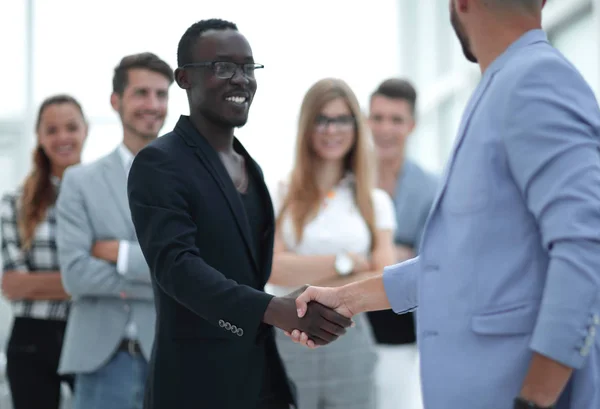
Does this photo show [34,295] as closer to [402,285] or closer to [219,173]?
[219,173]

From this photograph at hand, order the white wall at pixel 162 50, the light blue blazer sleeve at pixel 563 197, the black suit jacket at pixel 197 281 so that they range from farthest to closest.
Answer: the white wall at pixel 162 50
the black suit jacket at pixel 197 281
the light blue blazer sleeve at pixel 563 197

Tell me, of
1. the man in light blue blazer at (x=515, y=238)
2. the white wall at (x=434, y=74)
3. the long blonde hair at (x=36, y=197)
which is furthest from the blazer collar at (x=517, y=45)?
the white wall at (x=434, y=74)

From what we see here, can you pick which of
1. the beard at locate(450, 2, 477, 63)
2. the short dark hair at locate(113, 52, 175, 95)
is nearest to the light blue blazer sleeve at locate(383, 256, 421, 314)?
the beard at locate(450, 2, 477, 63)

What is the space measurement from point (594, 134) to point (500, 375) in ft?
1.50

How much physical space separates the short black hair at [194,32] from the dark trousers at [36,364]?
1.68 m

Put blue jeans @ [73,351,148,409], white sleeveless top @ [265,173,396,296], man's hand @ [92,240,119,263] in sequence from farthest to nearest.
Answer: white sleeveless top @ [265,173,396,296], man's hand @ [92,240,119,263], blue jeans @ [73,351,148,409]

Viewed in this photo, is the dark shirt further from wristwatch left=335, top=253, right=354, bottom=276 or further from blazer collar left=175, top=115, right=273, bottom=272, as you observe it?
wristwatch left=335, top=253, right=354, bottom=276

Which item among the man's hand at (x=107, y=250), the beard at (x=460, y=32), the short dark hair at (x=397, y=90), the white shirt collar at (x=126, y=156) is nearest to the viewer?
the beard at (x=460, y=32)

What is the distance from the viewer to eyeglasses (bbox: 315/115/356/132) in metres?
3.33

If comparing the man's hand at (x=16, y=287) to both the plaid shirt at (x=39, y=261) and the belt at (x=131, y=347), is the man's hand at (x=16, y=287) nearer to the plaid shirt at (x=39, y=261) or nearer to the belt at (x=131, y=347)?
the plaid shirt at (x=39, y=261)

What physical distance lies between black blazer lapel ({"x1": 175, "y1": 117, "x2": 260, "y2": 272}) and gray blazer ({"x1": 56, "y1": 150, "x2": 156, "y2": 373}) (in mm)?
862

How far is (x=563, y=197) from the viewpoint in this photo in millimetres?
1396

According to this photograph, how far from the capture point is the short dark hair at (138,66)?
10.2 feet

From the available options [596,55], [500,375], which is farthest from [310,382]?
[596,55]
